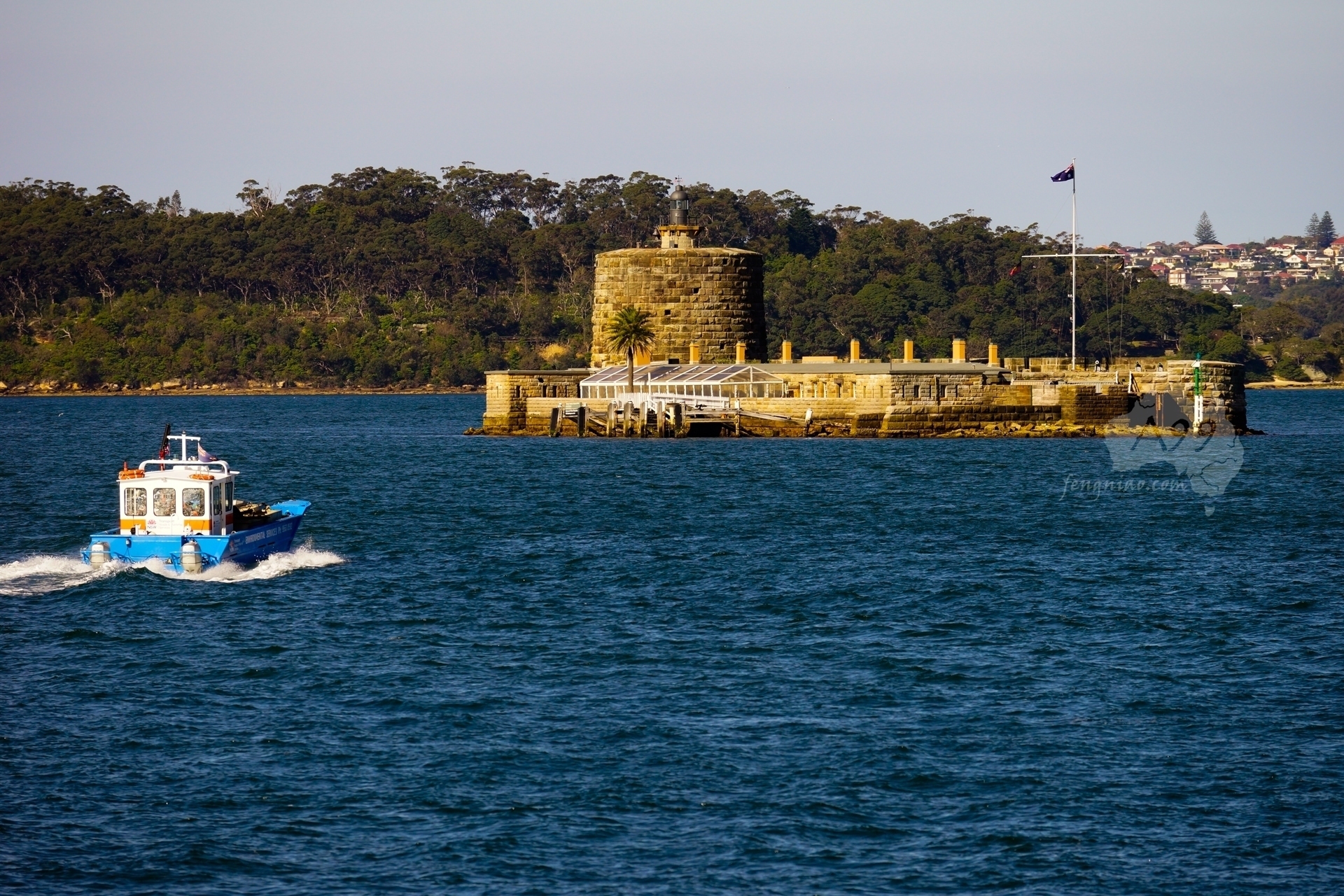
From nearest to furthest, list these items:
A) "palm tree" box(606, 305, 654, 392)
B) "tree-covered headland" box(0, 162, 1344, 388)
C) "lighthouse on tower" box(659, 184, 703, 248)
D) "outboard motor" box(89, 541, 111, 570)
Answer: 1. "outboard motor" box(89, 541, 111, 570)
2. "palm tree" box(606, 305, 654, 392)
3. "lighthouse on tower" box(659, 184, 703, 248)
4. "tree-covered headland" box(0, 162, 1344, 388)

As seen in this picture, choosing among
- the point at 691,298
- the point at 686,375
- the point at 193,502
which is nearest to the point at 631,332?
the point at 691,298

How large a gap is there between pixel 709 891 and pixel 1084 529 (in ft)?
94.0

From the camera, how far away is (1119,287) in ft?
578

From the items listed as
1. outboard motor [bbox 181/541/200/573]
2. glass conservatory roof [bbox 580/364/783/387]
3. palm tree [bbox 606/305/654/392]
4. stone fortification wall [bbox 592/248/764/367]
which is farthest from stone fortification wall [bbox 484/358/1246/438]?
outboard motor [bbox 181/541/200/573]

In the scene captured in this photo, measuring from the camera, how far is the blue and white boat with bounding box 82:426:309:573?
106ft

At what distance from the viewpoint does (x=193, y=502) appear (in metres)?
32.5

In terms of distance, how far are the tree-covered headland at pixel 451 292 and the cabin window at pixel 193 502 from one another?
12984 centimetres

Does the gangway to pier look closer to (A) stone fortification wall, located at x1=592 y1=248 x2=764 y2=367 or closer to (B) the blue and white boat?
(A) stone fortification wall, located at x1=592 y1=248 x2=764 y2=367

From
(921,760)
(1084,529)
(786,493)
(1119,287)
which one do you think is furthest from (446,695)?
(1119,287)

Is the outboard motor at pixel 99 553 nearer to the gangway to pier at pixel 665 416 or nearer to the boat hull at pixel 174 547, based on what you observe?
the boat hull at pixel 174 547

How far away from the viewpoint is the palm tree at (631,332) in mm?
79062

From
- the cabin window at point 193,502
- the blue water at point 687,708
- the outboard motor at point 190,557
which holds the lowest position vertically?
the blue water at point 687,708

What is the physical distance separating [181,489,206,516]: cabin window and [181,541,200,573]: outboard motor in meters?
0.56

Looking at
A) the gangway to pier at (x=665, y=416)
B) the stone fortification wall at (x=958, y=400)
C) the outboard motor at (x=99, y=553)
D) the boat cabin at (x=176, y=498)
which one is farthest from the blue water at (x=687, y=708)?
the gangway to pier at (x=665, y=416)
